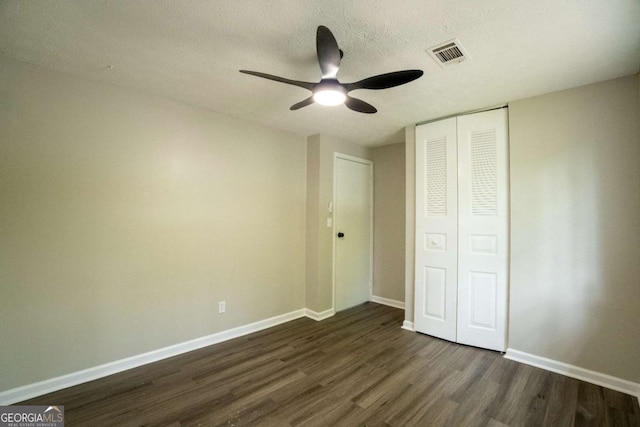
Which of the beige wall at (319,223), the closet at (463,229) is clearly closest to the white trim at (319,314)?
the beige wall at (319,223)

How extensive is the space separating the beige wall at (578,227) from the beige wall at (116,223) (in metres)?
2.69

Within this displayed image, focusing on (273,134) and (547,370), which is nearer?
(547,370)

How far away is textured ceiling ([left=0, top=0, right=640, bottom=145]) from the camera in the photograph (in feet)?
4.75

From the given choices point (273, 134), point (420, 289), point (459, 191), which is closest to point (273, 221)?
point (273, 134)

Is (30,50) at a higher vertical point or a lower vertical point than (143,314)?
higher

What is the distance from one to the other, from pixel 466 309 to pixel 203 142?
10.7ft

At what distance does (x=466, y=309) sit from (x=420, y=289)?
1.66ft

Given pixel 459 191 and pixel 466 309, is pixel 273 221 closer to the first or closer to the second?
pixel 459 191

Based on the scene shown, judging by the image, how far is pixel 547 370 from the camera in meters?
2.33

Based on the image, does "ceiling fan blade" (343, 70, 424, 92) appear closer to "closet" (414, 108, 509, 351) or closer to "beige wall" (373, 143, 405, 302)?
"closet" (414, 108, 509, 351)

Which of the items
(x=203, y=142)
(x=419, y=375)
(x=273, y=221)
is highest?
(x=203, y=142)

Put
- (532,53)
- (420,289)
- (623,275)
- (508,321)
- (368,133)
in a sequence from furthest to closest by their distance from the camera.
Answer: (368,133) → (420,289) → (508,321) → (623,275) → (532,53)

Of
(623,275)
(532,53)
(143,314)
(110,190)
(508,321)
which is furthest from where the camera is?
(508,321)

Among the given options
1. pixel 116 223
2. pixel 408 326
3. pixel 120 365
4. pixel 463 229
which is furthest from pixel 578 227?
pixel 120 365
